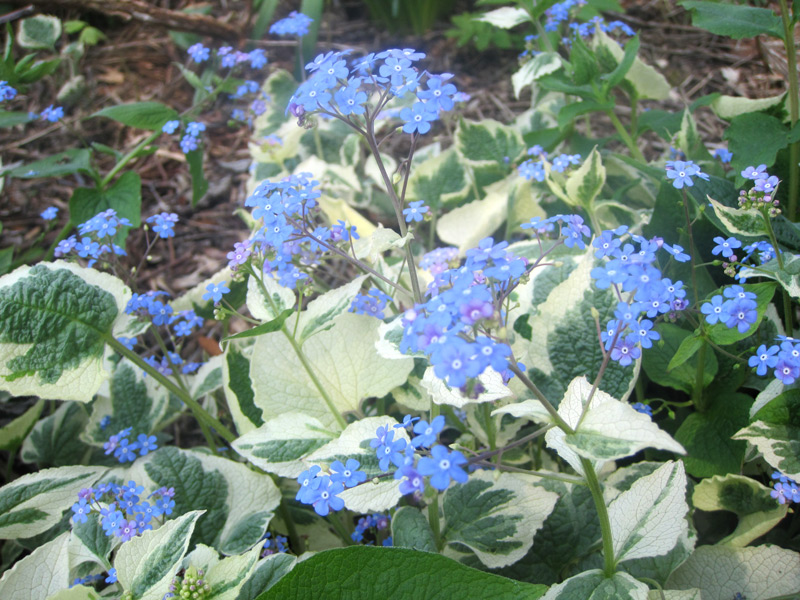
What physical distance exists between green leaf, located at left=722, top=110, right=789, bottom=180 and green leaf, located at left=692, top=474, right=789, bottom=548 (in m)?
0.83

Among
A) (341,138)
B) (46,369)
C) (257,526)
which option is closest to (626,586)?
(257,526)

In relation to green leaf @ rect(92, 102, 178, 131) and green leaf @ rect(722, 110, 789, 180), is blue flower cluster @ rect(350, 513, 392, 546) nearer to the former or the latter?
green leaf @ rect(722, 110, 789, 180)

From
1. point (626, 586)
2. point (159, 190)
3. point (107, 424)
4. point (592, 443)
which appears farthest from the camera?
point (159, 190)

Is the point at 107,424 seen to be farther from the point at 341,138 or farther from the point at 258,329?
the point at 341,138

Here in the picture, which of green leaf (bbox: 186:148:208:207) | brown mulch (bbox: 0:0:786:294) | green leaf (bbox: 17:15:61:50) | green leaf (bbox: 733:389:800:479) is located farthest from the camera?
brown mulch (bbox: 0:0:786:294)

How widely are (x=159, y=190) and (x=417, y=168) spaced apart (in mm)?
1418

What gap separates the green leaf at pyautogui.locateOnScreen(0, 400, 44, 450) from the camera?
2.04 m

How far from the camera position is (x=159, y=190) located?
3.21 m

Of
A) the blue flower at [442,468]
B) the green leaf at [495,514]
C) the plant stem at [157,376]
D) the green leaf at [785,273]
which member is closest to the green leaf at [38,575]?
the plant stem at [157,376]

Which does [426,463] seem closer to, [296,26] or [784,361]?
[784,361]

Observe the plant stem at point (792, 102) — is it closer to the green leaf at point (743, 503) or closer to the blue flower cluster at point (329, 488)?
the green leaf at point (743, 503)

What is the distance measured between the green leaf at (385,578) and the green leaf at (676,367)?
780 mm

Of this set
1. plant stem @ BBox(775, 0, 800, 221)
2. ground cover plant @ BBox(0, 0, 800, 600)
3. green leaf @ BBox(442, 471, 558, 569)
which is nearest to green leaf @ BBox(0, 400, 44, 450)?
ground cover plant @ BBox(0, 0, 800, 600)

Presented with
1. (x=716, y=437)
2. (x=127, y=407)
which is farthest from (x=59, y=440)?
(x=716, y=437)
